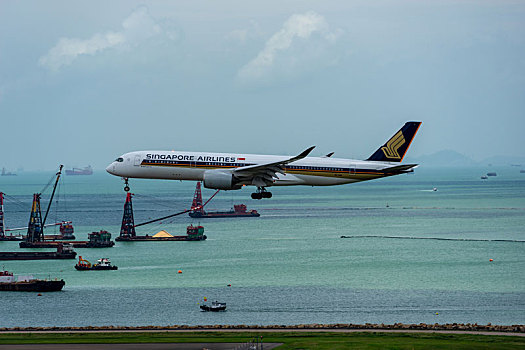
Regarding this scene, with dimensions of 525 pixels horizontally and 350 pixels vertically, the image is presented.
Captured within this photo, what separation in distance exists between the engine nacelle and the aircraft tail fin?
19.0 m

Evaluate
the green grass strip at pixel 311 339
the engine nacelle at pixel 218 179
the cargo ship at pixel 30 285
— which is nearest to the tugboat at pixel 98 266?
the cargo ship at pixel 30 285

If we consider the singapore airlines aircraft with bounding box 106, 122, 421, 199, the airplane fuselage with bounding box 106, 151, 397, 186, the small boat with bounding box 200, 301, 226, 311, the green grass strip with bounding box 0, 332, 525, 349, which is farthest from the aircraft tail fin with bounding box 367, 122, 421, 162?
the small boat with bounding box 200, 301, 226, 311

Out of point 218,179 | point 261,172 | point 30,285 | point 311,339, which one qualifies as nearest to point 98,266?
point 30,285

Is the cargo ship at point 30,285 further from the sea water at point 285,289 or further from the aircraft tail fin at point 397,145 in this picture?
the aircraft tail fin at point 397,145

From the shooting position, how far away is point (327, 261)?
7160 inches

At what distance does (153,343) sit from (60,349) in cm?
1019

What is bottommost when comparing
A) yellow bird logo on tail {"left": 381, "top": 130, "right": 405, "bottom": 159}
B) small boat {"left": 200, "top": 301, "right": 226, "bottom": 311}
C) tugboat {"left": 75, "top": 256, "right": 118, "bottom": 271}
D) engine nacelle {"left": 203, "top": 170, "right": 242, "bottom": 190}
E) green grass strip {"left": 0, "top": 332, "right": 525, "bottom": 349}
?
small boat {"left": 200, "top": 301, "right": 226, "bottom": 311}

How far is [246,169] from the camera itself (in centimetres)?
8931

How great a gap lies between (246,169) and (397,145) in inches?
855

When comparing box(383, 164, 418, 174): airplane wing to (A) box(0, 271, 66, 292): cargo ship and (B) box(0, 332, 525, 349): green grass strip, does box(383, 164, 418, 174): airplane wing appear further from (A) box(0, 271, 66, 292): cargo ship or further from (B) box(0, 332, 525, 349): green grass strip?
(A) box(0, 271, 66, 292): cargo ship

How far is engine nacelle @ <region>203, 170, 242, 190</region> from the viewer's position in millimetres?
89188

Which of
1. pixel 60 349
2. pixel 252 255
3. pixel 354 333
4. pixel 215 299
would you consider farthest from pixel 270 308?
pixel 252 255

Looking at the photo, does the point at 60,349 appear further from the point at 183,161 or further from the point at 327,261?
the point at 327,261

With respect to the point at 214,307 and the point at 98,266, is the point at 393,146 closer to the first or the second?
the point at 214,307
